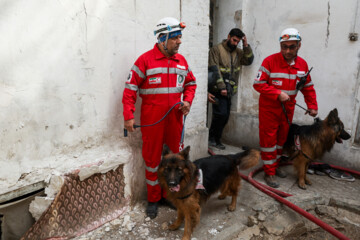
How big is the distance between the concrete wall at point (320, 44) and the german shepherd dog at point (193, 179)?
2.43 meters

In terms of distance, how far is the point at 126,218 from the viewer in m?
3.18

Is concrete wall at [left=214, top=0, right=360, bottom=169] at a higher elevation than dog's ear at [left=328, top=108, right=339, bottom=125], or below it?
higher

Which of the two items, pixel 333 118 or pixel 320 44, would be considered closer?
pixel 333 118

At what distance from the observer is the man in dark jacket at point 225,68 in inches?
195

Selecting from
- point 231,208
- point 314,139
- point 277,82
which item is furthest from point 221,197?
point 277,82

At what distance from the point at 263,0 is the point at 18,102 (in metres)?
5.01

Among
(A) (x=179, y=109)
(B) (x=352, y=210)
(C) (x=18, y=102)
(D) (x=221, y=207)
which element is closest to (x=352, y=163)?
(B) (x=352, y=210)

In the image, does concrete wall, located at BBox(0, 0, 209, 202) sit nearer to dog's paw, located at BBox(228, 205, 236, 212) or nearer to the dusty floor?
the dusty floor

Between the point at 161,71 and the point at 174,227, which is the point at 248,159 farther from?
the point at 161,71

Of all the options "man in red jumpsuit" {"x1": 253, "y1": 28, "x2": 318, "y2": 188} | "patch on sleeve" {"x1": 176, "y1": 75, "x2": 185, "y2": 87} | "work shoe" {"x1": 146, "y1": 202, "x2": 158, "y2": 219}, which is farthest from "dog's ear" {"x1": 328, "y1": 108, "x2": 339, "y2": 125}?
"work shoe" {"x1": 146, "y1": 202, "x2": 158, "y2": 219}

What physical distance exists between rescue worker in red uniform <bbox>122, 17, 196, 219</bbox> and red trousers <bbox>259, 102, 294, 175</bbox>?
1402 mm

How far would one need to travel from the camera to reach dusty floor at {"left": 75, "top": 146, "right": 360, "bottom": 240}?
9.59 feet

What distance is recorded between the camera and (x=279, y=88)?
3.78 meters

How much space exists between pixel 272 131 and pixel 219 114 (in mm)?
1577
